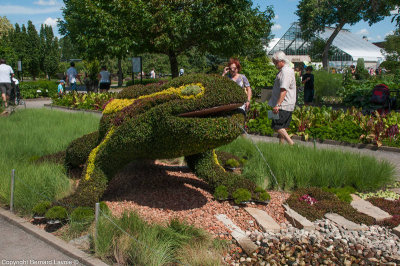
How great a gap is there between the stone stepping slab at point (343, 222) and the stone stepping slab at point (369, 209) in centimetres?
32

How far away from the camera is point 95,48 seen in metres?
18.0

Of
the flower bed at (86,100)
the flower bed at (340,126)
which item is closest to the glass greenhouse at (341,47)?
the flower bed at (86,100)

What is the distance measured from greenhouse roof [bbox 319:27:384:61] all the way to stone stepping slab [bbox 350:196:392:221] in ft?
156

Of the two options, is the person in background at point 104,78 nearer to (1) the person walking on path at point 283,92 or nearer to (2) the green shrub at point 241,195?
(1) the person walking on path at point 283,92

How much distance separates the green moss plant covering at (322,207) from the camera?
4.40m

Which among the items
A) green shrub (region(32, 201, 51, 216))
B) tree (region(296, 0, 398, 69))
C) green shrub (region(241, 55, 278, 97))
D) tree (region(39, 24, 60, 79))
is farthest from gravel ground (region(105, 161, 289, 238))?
tree (region(39, 24, 60, 79))

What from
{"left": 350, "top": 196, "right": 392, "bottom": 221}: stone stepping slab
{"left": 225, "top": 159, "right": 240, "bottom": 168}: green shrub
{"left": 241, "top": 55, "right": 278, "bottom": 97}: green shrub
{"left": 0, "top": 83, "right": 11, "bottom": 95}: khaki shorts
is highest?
{"left": 241, "top": 55, "right": 278, "bottom": 97}: green shrub

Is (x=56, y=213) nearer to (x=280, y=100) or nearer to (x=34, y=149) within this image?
(x=34, y=149)

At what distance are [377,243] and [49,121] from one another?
7741 millimetres

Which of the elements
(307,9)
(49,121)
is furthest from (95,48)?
(307,9)

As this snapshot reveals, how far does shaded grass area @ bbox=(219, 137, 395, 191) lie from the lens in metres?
5.29

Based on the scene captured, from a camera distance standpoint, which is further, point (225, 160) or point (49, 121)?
point (49, 121)

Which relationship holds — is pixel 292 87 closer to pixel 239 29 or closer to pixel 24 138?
pixel 24 138

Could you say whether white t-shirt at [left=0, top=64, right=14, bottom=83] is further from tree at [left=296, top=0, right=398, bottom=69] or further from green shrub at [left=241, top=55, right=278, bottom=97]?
tree at [left=296, top=0, right=398, bottom=69]
